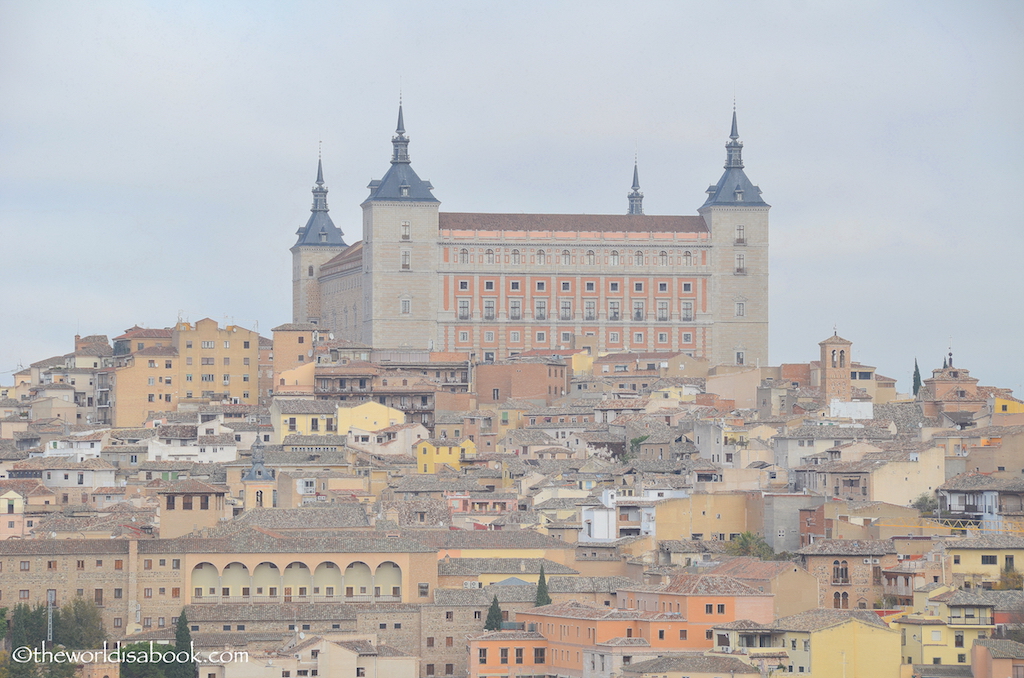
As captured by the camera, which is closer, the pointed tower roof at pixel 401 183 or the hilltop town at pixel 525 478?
the hilltop town at pixel 525 478

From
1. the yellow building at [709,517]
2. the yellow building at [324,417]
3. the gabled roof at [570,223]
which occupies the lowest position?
the yellow building at [709,517]

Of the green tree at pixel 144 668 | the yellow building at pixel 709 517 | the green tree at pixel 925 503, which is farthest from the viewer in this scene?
the green tree at pixel 925 503

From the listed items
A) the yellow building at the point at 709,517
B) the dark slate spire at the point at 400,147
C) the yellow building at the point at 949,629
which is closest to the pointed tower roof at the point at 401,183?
the dark slate spire at the point at 400,147

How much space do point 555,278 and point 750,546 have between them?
53.6 metres

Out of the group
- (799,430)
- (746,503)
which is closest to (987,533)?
(746,503)

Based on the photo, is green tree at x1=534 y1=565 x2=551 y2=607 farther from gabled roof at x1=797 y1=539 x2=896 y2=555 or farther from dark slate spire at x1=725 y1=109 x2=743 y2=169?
dark slate spire at x1=725 y1=109 x2=743 y2=169

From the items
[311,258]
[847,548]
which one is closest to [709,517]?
[847,548]

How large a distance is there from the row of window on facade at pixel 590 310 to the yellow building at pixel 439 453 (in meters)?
31.8

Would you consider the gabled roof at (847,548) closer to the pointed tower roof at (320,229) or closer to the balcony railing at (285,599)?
the balcony railing at (285,599)

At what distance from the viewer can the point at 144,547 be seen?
65.4 m

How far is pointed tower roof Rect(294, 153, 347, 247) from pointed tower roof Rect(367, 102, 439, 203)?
533 inches

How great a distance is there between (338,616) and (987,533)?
18.2 metres

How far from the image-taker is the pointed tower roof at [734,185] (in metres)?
126

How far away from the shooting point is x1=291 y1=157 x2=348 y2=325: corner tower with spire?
134625 millimetres
